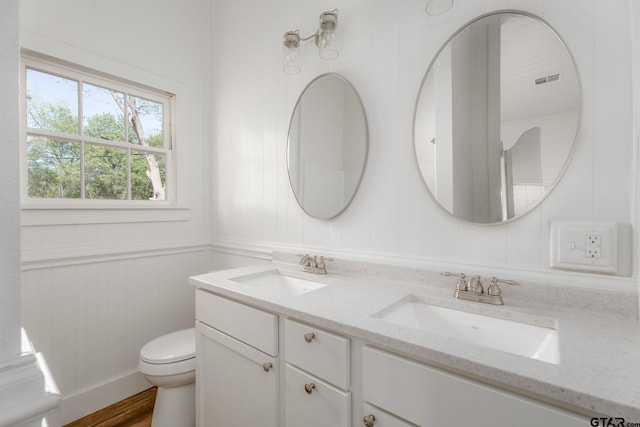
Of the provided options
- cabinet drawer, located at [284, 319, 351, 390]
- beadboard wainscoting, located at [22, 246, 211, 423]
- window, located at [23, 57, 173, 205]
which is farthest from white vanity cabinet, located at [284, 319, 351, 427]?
window, located at [23, 57, 173, 205]

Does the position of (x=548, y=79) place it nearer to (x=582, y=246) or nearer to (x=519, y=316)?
(x=582, y=246)

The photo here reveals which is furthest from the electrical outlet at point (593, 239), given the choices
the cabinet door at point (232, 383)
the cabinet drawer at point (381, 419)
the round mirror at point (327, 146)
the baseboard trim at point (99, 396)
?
the baseboard trim at point (99, 396)

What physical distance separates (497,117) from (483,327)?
776 millimetres

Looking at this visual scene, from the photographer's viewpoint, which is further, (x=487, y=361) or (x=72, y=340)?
(x=72, y=340)

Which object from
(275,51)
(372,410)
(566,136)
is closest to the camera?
(372,410)

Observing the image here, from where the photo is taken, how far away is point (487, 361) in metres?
0.68

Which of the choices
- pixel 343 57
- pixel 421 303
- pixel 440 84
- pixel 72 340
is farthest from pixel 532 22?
pixel 72 340

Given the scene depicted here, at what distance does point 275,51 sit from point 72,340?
2142mm

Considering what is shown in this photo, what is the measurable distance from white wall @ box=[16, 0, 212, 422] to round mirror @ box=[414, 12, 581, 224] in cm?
179

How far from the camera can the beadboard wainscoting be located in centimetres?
166

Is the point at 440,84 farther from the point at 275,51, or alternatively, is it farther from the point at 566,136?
the point at 275,51

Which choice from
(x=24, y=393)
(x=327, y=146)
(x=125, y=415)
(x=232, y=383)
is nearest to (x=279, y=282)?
(x=232, y=383)

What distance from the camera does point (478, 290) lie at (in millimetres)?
1096

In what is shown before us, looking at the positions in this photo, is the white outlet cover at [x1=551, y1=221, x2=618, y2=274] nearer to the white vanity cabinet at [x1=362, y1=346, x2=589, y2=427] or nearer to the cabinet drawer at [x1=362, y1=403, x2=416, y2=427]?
the white vanity cabinet at [x1=362, y1=346, x2=589, y2=427]
